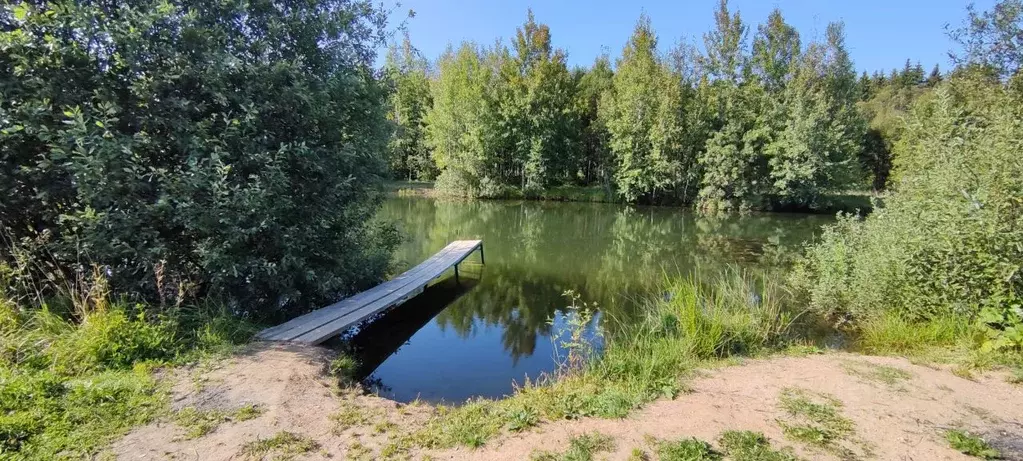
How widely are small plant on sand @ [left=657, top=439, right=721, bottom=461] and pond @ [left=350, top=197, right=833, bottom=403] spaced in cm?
221

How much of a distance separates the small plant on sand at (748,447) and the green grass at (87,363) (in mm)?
3511

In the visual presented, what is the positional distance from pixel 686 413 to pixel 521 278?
6563 mm

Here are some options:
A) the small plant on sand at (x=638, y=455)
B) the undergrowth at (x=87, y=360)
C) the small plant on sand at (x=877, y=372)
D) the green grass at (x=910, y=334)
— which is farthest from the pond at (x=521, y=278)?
the green grass at (x=910, y=334)

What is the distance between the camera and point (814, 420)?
3.32 m

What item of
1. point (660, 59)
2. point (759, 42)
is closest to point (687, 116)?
point (660, 59)

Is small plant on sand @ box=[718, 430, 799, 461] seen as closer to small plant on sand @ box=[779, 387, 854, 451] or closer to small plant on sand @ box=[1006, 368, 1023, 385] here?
small plant on sand @ box=[779, 387, 854, 451]

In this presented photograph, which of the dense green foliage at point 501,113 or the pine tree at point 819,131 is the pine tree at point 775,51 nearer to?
the pine tree at point 819,131

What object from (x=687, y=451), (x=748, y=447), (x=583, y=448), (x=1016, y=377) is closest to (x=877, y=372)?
(x=1016, y=377)

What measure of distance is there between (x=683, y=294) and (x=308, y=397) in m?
3.98

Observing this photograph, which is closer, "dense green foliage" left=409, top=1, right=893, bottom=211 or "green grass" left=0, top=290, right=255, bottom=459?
"green grass" left=0, top=290, right=255, bottom=459

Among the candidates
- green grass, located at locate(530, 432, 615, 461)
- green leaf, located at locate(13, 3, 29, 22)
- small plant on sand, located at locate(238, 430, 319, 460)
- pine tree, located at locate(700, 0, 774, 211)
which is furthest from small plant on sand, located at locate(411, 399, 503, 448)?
pine tree, located at locate(700, 0, 774, 211)

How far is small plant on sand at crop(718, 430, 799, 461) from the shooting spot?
279 cm

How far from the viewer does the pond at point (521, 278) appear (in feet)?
18.4

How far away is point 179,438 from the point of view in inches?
116
